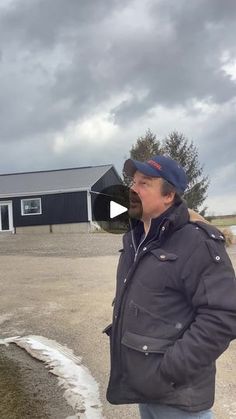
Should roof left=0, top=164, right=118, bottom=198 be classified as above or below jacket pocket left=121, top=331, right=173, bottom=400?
below

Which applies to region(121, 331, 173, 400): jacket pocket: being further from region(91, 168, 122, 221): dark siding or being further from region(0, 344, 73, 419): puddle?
region(91, 168, 122, 221): dark siding

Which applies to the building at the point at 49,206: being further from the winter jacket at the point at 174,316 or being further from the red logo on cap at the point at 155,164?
the winter jacket at the point at 174,316

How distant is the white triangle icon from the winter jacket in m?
0.55

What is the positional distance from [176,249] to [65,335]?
5.43 m

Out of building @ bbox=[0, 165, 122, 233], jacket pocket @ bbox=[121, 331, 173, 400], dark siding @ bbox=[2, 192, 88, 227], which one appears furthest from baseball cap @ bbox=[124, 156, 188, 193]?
dark siding @ bbox=[2, 192, 88, 227]

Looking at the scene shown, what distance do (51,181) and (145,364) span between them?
109ft

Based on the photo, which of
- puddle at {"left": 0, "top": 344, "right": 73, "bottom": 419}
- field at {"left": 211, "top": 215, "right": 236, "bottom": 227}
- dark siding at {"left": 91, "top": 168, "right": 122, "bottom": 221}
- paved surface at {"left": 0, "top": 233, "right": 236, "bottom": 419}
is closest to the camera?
puddle at {"left": 0, "top": 344, "right": 73, "bottom": 419}

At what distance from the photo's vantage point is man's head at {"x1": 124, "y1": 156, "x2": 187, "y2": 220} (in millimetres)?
2408

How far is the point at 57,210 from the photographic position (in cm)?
3259

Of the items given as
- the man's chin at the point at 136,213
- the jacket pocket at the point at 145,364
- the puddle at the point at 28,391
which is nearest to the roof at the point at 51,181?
the puddle at the point at 28,391

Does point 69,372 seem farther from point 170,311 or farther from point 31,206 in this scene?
point 31,206

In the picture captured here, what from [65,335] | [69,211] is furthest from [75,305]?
[69,211]

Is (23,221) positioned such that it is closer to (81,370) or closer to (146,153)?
(146,153)

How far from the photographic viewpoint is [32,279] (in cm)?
1264
